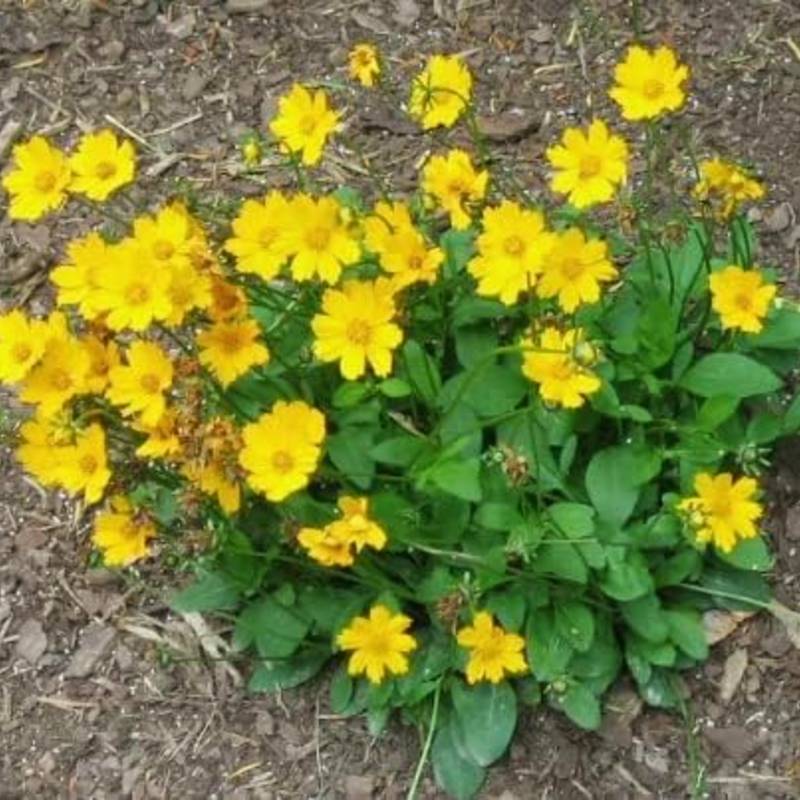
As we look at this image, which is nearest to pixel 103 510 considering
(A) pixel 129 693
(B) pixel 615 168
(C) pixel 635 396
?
(A) pixel 129 693

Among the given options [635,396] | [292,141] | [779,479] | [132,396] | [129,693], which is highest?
[292,141]

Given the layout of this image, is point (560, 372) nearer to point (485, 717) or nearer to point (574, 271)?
point (574, 271)

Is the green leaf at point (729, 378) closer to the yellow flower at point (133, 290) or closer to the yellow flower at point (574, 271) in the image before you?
the yellow flower at point (574, 271)

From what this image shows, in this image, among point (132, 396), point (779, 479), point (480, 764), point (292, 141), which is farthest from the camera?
point (779, 479)

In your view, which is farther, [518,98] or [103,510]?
[518,98]

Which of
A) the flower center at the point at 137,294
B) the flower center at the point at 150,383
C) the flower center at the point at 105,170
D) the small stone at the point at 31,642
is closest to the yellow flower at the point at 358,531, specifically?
the flower center at the point at 150,383

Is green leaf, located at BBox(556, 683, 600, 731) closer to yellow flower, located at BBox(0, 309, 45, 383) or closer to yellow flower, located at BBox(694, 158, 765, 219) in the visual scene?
yellow flower, located at BBox(694, 158, 765, 219)

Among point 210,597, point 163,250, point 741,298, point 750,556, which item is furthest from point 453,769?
point 163,250

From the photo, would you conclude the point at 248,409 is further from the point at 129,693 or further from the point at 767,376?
the point at 767,376
